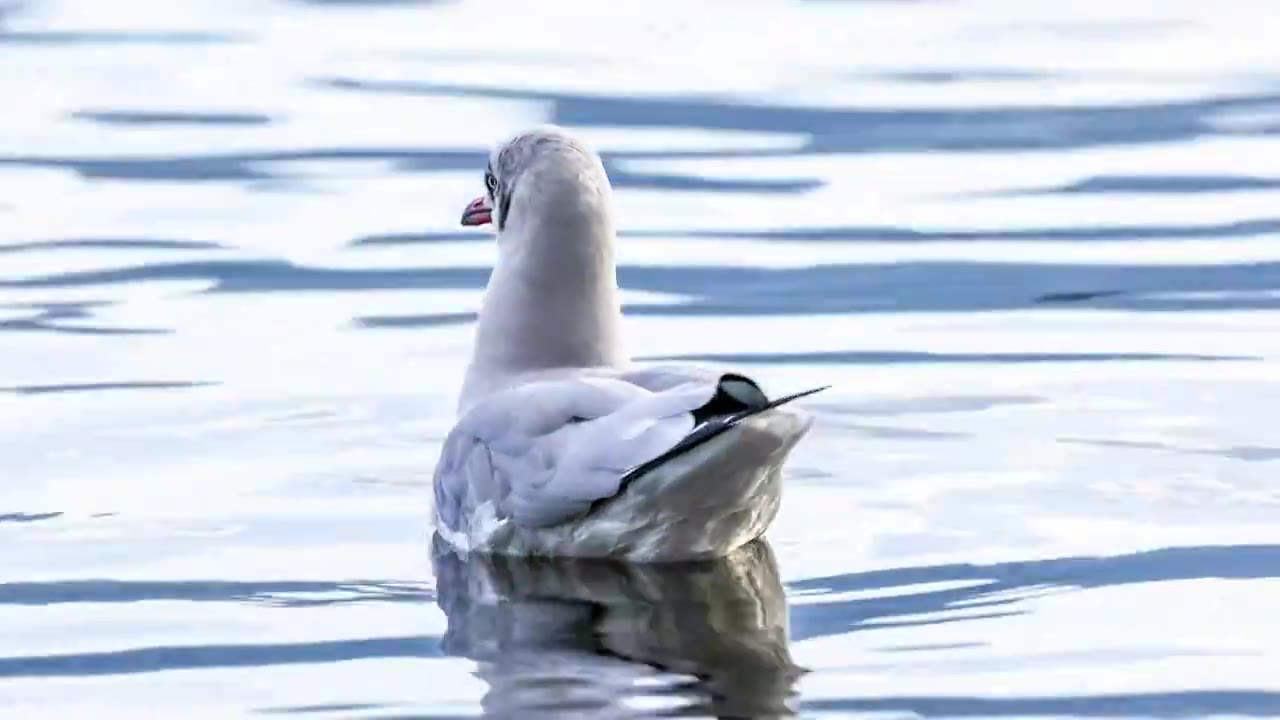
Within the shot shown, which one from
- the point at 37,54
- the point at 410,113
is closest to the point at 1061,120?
the point at 410,113

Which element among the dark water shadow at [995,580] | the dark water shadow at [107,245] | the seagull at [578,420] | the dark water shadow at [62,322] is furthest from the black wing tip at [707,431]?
the dark water shadow at [107,245]

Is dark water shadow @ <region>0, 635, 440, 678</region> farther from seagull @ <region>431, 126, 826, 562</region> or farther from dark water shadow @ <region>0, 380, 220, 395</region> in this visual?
dark water shadow @ <region>0, 380, 220, 395</region>

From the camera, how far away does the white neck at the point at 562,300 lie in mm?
10453

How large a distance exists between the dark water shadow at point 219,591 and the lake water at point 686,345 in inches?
0.7

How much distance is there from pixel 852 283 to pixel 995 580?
5.81 metres

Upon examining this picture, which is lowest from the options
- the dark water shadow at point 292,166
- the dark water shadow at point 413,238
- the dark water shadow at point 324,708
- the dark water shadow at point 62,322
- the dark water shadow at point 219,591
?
the dark water shadow at point 324,708

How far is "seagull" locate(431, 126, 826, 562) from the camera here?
356 inches

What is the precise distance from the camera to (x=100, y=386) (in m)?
12.6

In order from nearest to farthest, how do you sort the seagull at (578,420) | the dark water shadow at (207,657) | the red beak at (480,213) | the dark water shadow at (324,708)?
the dark water shadow at (324,708)
the dark water shadow at (207,657)
the seagull at (578,420)
the red beak at (480,213)

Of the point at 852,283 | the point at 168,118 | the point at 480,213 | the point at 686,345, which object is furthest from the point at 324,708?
the point at 168,118

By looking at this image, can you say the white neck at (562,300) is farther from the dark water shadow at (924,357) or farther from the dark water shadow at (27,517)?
the dark water shadow at (924,357)

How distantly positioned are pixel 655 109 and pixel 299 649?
39.1ft

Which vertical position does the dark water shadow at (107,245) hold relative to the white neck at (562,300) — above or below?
above

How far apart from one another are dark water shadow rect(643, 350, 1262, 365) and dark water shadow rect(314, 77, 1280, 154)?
18.2 ft
